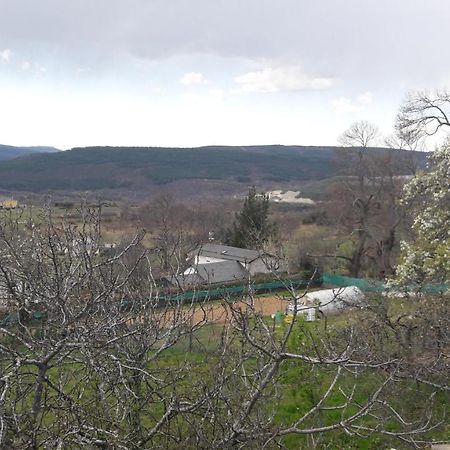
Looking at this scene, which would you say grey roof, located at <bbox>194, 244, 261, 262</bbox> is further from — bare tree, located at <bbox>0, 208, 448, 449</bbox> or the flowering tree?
bare tree, located at <bbox>0, 208, 448, 449</bbox>

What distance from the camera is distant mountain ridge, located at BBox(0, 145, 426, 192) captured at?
117m

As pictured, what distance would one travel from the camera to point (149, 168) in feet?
433

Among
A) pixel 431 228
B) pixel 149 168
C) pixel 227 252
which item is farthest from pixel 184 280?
pixel 149 168

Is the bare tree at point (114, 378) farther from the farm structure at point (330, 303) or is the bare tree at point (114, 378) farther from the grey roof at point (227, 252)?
the grey roof at point (227, 252)

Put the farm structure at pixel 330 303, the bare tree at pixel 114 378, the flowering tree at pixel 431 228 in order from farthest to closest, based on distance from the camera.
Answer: the flowering tree at pixel 431 228, the farm structure at pixel 330 303, the bare tree at pixel 114 378

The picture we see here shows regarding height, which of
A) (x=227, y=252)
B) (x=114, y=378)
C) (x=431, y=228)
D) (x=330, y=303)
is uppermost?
(x=431, y=228)

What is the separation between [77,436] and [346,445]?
7.18 metres

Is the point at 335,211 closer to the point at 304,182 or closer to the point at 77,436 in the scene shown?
the point at 77,436

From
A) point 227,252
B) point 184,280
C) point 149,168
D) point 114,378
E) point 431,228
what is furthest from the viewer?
point 149,168

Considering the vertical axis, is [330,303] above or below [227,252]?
above

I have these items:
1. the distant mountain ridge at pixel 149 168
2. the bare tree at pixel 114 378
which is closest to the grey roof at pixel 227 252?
the bare tree at pixel 114 378

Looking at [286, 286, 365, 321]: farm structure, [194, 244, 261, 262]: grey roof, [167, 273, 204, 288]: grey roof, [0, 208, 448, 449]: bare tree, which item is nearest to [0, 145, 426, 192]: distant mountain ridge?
[194, 244, 261, 262]: grey roof

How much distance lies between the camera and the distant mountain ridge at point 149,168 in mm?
116875

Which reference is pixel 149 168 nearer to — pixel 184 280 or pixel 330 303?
pixel 330 303
